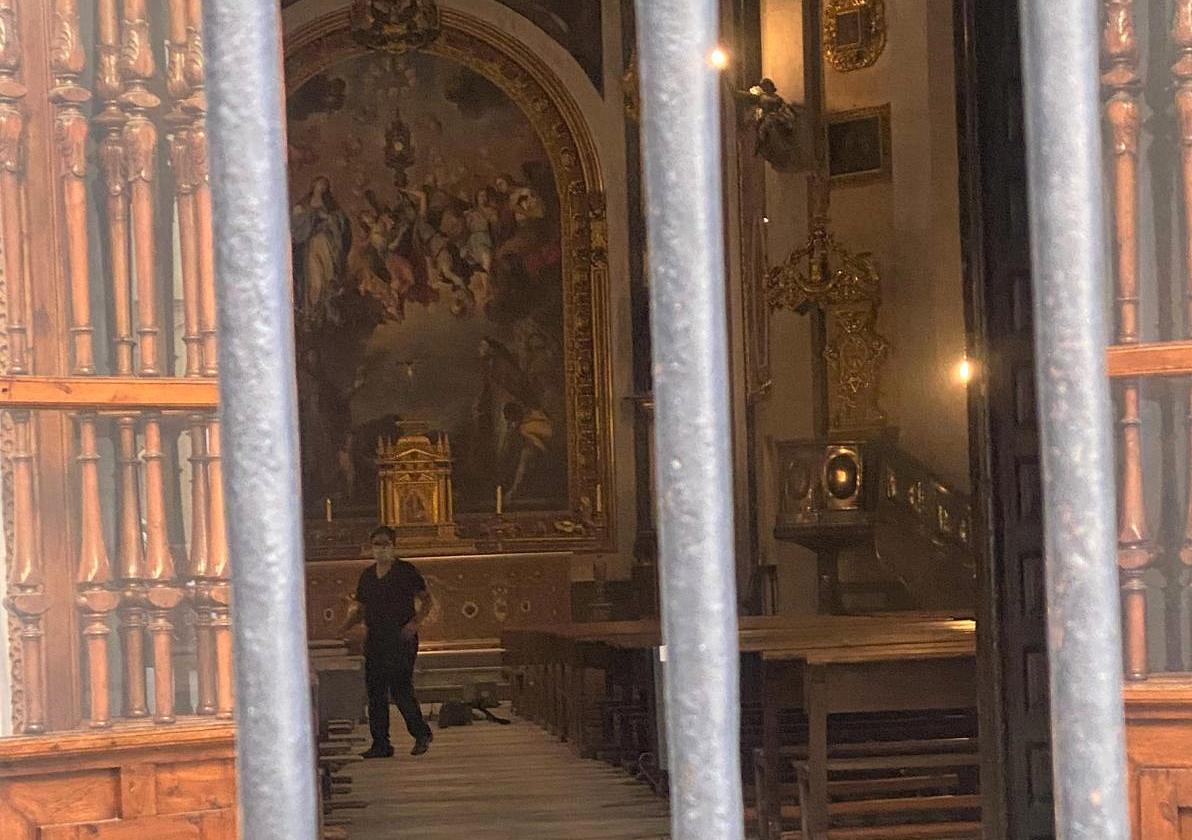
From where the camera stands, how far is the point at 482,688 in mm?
14000

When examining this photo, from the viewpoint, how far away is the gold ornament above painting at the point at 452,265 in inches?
604

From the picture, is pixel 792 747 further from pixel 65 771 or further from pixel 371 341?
pixel 371 341

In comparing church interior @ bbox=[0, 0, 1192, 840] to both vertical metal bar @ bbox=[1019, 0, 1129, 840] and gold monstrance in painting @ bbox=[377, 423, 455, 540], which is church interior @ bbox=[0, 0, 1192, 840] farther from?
vertical metal bar @ bbox=[1019, 0, 1129, 840]

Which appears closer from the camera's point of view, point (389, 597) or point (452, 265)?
point (389, 597)

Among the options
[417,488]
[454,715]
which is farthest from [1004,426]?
[417,488]

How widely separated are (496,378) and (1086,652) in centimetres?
1322

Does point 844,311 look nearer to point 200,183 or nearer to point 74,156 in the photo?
point 200,183

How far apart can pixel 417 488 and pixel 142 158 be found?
11274mm

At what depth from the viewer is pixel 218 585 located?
392 centimetres

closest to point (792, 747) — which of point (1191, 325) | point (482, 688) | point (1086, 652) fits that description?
point (1191, 325)

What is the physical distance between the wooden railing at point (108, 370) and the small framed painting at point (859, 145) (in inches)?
381

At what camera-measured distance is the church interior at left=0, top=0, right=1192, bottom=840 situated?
3.86 m

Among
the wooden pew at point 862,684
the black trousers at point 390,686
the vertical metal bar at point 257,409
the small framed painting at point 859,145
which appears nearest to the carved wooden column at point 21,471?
the vertical metal bar at point 257,409

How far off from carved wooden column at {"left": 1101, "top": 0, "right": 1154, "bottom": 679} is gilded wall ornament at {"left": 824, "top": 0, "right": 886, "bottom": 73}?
904 cm
